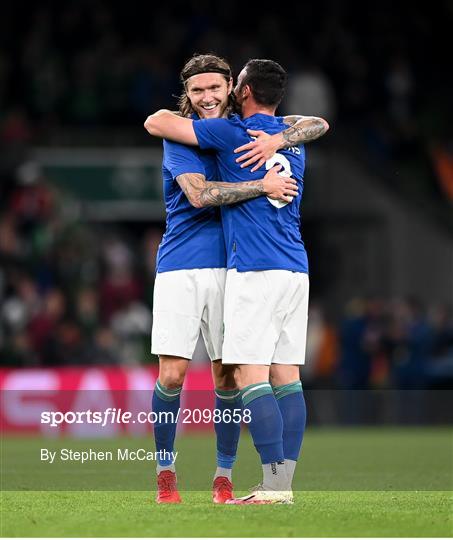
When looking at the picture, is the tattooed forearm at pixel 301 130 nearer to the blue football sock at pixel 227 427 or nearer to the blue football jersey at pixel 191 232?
the blue football jersey at pixel 191 232

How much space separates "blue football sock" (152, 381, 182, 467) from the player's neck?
1.55m

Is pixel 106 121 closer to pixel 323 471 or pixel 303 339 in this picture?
pixel 323 471

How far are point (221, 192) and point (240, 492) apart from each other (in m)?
2.04

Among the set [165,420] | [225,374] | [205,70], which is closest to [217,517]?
[165,420]

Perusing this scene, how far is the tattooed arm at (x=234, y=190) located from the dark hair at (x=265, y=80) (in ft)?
1.30

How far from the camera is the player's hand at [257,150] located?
838 cm

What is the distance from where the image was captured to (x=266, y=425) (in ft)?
26.6

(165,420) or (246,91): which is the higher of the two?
(246,91)

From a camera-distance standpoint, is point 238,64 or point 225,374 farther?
point 238,64

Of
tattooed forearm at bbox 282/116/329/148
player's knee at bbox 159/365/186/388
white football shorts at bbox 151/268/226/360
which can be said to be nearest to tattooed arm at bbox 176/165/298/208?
tattooed forearm at bbox 282/116/329/148

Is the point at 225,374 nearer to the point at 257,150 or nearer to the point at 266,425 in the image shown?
the point at 266,425

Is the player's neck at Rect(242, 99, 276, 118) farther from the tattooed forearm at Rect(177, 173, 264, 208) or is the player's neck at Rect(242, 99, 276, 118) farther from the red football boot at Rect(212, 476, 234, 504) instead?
the red football boot at Rect(212, 476, 234, 504)

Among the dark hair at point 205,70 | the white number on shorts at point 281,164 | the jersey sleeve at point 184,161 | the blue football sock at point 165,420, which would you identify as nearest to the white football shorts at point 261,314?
the white number on shorts at point 281,164

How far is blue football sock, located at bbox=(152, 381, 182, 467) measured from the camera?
863 centimetres
